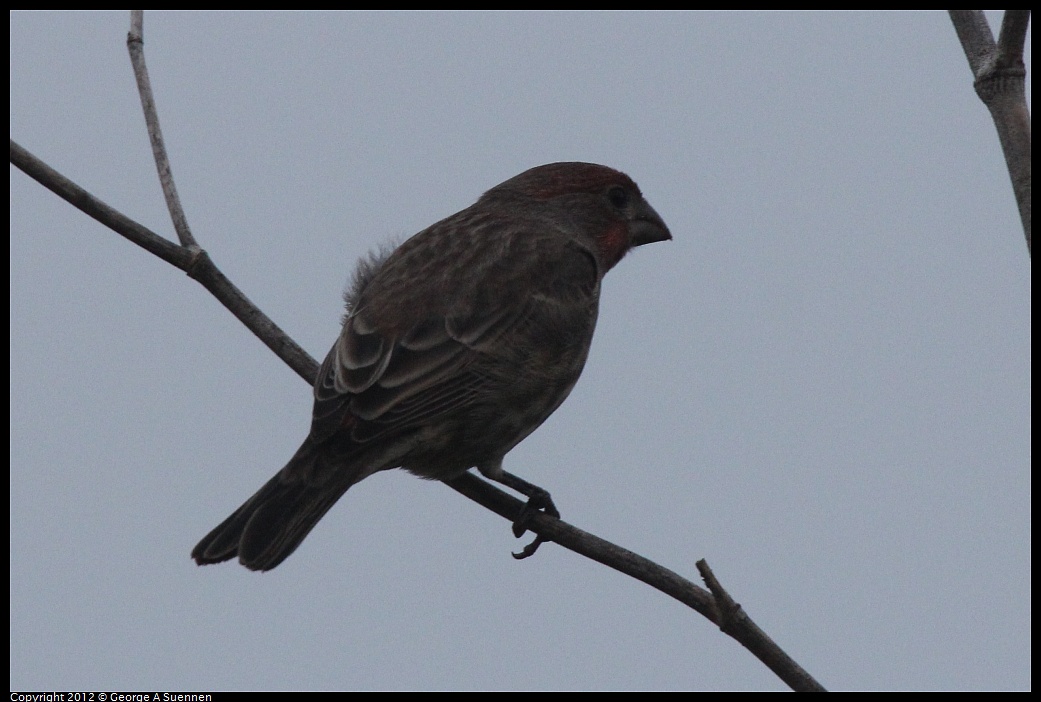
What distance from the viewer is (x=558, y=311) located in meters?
6.19

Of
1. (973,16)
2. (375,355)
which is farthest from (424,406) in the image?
(973,16)

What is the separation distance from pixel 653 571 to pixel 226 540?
195 cm

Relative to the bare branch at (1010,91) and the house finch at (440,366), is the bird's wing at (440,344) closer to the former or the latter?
the house finch at (440,366)

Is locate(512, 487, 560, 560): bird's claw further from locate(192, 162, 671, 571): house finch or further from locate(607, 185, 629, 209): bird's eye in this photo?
locate(607, 185, 629, 209): bird's eye

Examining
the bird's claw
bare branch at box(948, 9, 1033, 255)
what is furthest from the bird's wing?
bare branch at box(948, 9, 1033, 255)

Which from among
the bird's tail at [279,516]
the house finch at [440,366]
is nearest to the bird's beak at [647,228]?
the house finch at [440,366]

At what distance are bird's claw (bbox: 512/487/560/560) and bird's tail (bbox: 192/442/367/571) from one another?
2.57 ft

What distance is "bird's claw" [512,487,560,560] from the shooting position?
549cm

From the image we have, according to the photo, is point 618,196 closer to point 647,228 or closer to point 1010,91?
point 647,228

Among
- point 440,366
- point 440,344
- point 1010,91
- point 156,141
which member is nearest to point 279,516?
point 440,366

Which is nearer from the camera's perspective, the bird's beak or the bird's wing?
the bird's wing

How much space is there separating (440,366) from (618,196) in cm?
235

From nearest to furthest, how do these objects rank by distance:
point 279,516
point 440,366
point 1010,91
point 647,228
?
1. point 1010,91
2. point 279,516
3. point 440,366
4. point 647,228

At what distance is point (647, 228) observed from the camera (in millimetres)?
7488
